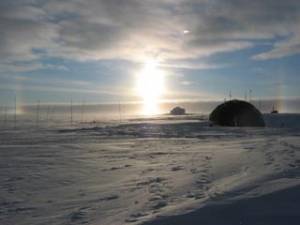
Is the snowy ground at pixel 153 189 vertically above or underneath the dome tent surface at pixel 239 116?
underneath

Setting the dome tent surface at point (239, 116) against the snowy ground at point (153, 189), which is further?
the dome tent surface at point (239, 116)

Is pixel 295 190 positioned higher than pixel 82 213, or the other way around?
pixel 295 190

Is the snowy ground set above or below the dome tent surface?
below

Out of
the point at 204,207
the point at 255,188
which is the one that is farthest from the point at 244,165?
the point at 204,207

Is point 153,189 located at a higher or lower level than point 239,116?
lower

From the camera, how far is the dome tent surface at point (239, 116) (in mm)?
46062

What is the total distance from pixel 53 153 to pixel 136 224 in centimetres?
1302

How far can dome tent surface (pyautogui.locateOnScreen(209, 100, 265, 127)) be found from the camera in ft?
151

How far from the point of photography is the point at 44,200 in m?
10.0

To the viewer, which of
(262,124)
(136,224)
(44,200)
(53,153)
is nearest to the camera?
(136,224)

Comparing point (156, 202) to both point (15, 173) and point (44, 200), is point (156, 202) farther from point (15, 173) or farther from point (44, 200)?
point (15, 173)

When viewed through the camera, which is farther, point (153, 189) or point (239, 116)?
point (239, 116)

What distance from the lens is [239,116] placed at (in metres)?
46.5

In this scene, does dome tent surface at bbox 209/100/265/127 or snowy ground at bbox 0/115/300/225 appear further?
dome tent surface at bbox 209/100/265/127
